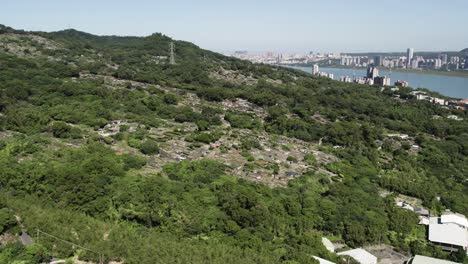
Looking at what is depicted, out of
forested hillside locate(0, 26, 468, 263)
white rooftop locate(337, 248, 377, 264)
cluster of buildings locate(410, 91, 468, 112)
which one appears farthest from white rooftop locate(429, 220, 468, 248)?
cluster of buildings locate(410, 91, 468, 112)

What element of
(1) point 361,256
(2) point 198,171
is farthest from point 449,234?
(2) point 198,171

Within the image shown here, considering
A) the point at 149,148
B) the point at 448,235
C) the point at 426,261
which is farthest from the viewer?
the point at 149,148

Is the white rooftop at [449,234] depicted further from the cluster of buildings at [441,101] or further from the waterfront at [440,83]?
the waterfront at [440,83]

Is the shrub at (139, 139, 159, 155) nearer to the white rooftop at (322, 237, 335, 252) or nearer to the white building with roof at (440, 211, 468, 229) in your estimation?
the white rooftop at (322, 237, 335, 252)

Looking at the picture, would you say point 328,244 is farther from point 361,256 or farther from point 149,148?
point 149,148

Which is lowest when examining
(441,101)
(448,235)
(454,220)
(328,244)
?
(448,235)

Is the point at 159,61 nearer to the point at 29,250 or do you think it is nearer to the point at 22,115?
the point at 22,115
